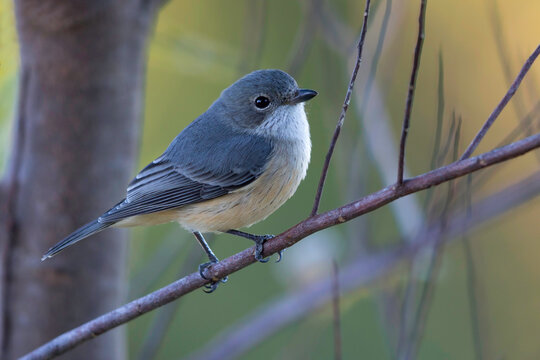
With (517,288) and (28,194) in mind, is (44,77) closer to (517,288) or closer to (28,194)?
(28,194)

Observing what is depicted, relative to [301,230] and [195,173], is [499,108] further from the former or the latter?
[195,173]

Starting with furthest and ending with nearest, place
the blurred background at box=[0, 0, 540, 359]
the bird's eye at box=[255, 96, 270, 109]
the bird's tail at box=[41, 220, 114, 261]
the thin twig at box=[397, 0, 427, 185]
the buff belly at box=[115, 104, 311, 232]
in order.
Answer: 1. the blurred background at box=[0, 0, 540, 359]
2. the bird's eye at box=[255, 96, 270, 109]
3. the buff belly at box=[115, 104, 311, 232]
4. the bird's tail at box=[41, 220, 114, 261]
5. the thin twig at box=[397, 0, 427, 185]

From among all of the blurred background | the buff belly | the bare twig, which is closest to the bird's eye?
the buff belly

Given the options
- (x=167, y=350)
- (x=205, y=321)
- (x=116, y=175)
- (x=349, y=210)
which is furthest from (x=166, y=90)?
(x=349, y=210)

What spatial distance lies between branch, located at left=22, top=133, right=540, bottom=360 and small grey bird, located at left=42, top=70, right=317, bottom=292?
17.4 inches

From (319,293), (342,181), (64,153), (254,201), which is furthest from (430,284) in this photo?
(342,181)

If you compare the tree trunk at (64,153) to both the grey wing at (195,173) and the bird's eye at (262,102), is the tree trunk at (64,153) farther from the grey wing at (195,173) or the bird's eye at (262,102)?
the bird's eye at (262,102)

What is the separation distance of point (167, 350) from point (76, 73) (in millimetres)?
4024

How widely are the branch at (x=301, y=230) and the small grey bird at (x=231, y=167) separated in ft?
1.45

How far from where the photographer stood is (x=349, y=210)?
1.70 meters

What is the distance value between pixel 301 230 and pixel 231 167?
3.57 ft

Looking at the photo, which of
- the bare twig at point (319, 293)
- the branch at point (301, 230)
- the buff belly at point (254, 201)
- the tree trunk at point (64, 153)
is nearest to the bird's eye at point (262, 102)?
the buff belly at point (254, 201)

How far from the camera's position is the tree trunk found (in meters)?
2.44

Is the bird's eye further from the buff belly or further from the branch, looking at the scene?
the branch
